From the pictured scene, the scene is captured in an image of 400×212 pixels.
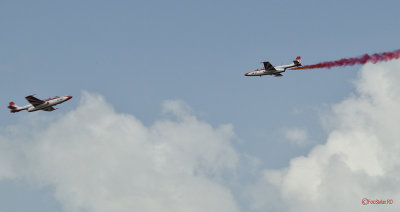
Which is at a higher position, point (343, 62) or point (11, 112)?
point (343, 62)

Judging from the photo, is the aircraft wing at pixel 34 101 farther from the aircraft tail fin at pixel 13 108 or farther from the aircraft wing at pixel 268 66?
the aircraft wing at pixel 268 66

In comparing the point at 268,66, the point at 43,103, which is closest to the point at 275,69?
the point at 268,66

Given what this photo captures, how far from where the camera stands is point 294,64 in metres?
137

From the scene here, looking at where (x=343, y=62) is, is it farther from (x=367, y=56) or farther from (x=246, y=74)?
(x=246, y=74)

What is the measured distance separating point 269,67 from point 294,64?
6.81 m

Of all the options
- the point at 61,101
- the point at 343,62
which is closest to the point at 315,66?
the point at 343,62

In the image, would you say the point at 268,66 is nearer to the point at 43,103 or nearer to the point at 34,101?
the point at 43,103

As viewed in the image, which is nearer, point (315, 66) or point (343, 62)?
point (343, 62)

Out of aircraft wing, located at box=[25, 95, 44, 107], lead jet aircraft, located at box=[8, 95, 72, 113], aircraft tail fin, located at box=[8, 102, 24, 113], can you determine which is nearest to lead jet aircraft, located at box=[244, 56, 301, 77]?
lead jet aircraft, located at box=[8, 95, 72, 113]

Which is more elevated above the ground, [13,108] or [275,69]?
[275,69]

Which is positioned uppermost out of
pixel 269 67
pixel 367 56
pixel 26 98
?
pixel 269 67

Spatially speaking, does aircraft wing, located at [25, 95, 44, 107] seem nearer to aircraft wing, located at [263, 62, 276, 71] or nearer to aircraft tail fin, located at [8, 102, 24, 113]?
aircraft tail fin, located at [8, 102, 24, 113]

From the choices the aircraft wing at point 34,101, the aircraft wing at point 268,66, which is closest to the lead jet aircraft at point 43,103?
the aircraft wing at point 34,101

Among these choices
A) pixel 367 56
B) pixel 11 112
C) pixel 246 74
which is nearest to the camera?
pixel 367 56
